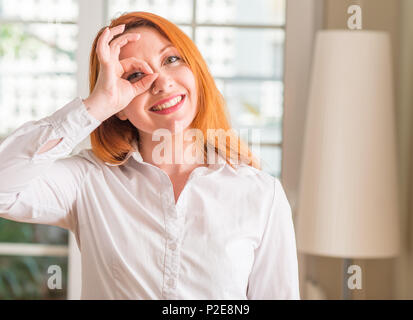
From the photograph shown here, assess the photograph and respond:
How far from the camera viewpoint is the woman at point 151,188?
710 mm

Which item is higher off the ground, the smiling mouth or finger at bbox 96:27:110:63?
finger at bbox 96:27:110:63

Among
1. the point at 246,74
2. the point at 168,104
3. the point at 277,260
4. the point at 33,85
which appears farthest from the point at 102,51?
the point at 33,85

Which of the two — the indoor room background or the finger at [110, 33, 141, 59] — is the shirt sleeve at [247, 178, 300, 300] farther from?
the indoor room background

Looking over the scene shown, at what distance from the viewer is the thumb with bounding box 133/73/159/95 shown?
0.74m

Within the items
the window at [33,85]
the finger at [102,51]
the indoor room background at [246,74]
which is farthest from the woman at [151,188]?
the window at [33,85]

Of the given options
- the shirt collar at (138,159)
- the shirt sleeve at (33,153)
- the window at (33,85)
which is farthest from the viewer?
the window at (33,85)

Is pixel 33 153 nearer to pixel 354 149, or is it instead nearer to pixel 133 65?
pixel 133 65

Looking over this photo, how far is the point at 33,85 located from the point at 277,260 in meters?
1.06

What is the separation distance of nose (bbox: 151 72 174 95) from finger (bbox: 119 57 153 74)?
0.6 inches

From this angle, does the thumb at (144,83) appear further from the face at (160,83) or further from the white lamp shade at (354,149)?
the white lamp shade at (354,149)

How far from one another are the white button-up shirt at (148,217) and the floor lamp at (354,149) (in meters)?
0.62

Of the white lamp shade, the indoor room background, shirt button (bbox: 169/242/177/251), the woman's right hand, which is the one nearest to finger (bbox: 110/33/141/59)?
the woman's right hand

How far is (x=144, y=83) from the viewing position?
747 mm
